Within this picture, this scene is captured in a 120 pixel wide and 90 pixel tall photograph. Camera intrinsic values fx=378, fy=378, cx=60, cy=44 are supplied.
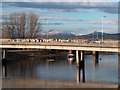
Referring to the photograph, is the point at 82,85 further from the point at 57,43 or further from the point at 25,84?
the point at 57,43

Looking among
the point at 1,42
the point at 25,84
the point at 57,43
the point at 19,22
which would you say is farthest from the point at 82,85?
the point at 19,22

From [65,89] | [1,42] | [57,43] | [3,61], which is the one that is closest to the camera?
[65,89]

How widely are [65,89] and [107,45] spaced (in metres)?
15.0

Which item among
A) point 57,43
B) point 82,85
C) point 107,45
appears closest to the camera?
point 82,85

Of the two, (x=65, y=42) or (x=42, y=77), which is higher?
(x=65, y=42)

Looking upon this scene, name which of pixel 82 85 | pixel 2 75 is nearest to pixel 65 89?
pixel 82 85

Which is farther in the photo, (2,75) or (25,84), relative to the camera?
(2,75)

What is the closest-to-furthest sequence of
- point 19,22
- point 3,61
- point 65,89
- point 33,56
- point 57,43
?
point 65,89 → point 57,43 → point 3,61 → point 33,56 → point 19,22

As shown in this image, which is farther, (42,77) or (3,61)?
Result: (3,61)

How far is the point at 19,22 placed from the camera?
8762cm

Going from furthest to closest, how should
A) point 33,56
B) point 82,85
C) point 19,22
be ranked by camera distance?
point 19,22
point 33,56
point 82,85

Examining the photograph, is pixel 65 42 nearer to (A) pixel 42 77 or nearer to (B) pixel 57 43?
(B) pixel 57 43

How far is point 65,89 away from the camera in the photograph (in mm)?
33844

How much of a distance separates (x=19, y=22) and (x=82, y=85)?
53231 mm
